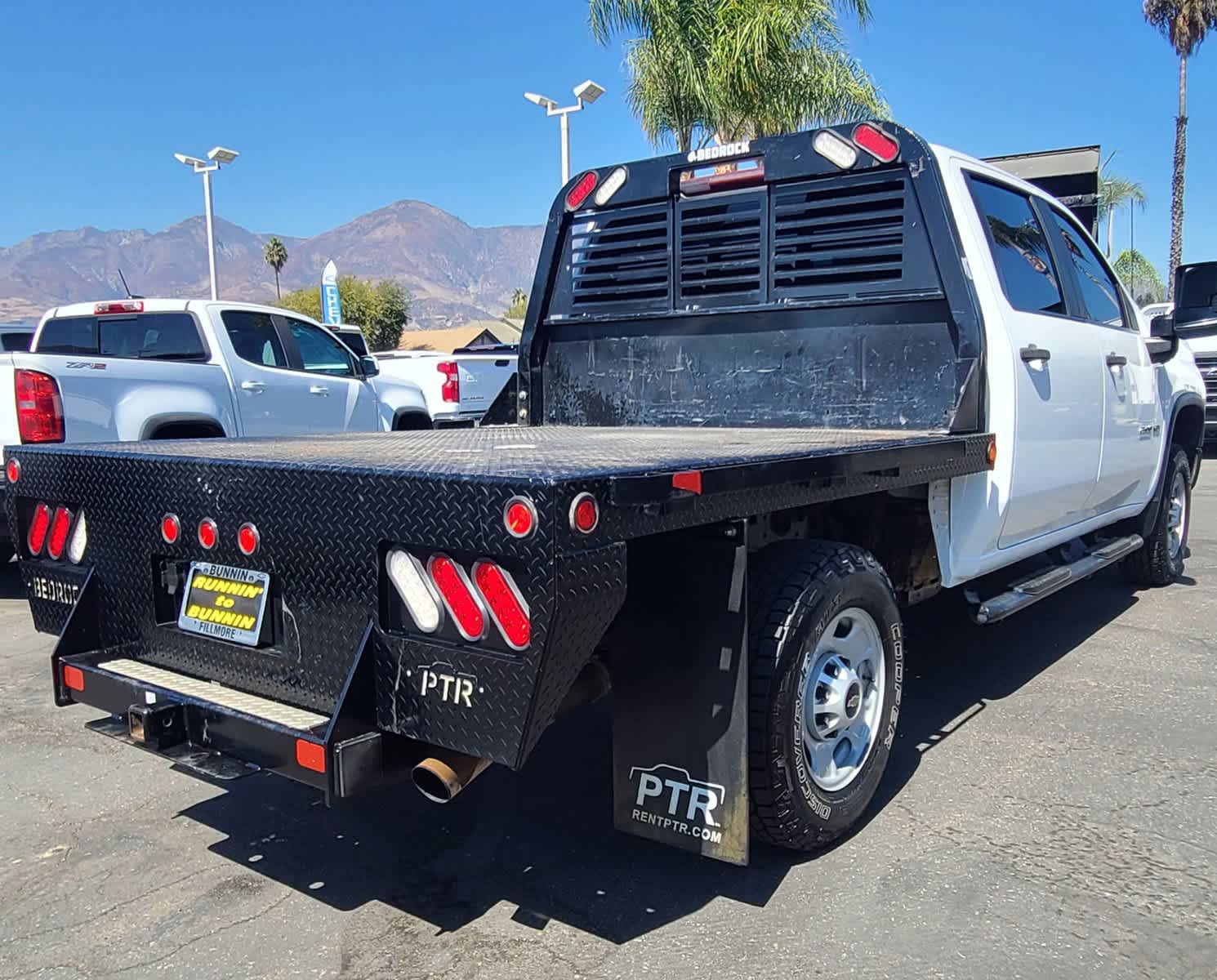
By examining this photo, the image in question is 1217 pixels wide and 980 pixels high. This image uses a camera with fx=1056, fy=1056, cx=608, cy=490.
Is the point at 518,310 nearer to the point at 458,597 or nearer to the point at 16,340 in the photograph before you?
the point at 16,340

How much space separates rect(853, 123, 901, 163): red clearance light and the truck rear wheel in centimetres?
184

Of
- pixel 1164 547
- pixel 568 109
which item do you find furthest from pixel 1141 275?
pixel 1164 547

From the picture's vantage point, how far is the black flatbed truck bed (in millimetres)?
2354

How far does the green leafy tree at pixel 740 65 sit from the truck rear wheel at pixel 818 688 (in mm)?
12350

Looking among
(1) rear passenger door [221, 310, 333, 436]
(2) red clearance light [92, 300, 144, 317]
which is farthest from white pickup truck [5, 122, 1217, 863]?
(2) red clearance light [92, 300, 144, 317]

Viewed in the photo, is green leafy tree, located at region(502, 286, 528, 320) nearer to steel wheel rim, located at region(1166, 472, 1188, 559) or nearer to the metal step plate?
steel wheel rim, located at region(1166, 472, 1188, 559)

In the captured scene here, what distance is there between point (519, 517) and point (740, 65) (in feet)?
44.9

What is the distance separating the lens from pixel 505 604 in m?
2.31

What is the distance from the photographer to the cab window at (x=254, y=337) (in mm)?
8453

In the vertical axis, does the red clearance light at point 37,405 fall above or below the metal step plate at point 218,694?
above

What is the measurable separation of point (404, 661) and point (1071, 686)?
371cm

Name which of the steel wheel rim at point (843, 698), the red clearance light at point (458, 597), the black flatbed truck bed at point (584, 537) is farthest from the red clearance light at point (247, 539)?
the steel wheel rim at point (843, 698)

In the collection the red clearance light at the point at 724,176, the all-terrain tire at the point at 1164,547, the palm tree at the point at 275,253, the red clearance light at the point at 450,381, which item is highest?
the palm tree at the point at 275,253

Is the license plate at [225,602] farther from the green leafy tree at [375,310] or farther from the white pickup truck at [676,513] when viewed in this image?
the green leafy tree at [375,310]
